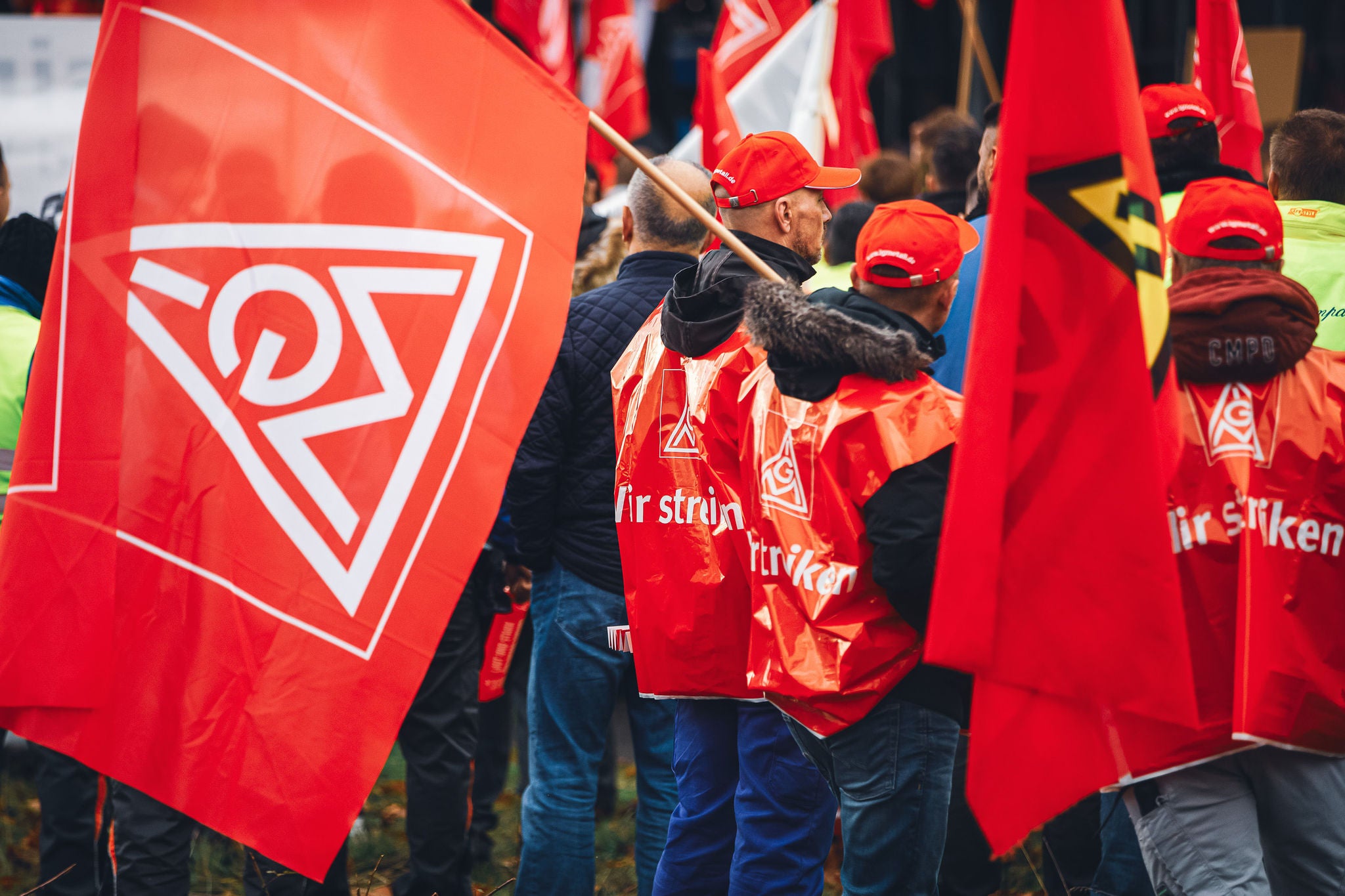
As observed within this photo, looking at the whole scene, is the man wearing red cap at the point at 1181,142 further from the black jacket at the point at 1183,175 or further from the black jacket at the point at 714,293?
the black jacket at the point at 714,293

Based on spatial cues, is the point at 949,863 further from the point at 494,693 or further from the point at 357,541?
the point at 357,541

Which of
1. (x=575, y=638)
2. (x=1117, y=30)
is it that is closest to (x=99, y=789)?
(x=575, y=638)

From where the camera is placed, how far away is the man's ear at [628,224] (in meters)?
3.96

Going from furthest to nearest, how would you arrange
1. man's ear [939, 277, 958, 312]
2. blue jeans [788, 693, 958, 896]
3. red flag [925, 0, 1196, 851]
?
1. man's ear [939, 277, 958, 312]
2. blue jeans [788, 693, 958, 896]
3. red flag [925, 0, 1196, 851]

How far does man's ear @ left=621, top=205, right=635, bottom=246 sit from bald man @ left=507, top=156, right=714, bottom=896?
25 mm

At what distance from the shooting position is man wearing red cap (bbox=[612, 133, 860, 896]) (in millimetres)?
3158

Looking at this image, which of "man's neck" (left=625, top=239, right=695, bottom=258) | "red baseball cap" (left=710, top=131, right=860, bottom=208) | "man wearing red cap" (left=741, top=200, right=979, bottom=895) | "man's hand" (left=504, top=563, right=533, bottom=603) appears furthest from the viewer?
"man's hand" (left=504, top=563, right=533, bottom=603)

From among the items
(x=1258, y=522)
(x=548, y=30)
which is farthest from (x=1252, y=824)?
(x=548, y=30)

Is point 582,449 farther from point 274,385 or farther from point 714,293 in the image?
point 274,385

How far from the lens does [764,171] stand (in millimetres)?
3227

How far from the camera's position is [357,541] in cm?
245

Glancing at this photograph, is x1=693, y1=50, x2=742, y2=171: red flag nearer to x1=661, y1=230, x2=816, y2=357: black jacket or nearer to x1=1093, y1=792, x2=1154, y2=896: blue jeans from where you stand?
x1=661, y1=230, x2=816, y2=357: black jacket

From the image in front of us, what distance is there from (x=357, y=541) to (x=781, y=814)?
4.19ft

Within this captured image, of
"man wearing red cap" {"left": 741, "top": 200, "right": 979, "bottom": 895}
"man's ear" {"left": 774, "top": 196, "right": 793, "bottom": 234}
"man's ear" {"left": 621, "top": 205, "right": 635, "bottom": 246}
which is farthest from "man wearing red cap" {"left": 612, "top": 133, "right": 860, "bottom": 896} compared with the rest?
"man's ear" {"left": 621, "top": 205, "right": 635, "bottom": 246}
